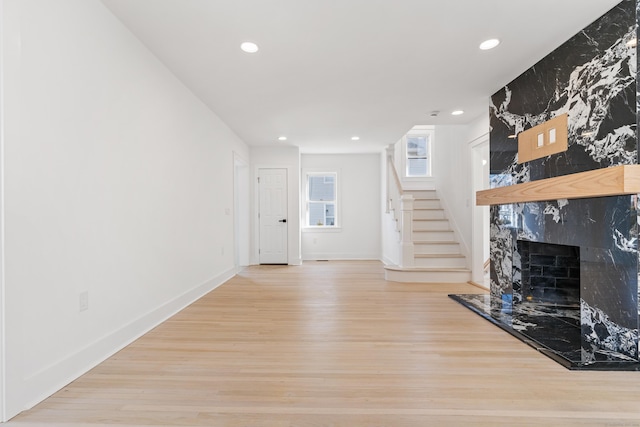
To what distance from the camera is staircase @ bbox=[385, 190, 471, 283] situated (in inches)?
190

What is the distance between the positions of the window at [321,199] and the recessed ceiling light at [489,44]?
5106 millimetres

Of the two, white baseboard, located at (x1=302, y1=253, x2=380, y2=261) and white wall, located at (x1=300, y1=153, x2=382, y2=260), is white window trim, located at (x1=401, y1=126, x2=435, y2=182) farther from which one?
white baseboard, located at (x1=302, y1=253, x2=380, y2=261)

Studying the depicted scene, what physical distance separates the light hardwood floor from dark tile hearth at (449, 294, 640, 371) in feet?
0.26

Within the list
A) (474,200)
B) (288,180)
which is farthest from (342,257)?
(474,200)

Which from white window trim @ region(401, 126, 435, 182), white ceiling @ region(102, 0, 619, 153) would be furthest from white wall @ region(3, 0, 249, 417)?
white window trim @ region(401, 126, 435, 182)

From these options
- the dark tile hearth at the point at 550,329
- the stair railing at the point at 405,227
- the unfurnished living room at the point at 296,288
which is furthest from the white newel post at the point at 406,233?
the dark tile hearth at the point at 550,329

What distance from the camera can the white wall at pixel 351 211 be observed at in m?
7.65

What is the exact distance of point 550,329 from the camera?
2.73 m

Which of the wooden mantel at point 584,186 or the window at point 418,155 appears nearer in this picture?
the wooden mantel at point 584,186

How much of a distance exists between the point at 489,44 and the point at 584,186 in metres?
1.40

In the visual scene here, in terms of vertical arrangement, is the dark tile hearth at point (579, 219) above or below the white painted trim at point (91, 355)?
above

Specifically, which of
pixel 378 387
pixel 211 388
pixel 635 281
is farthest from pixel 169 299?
pixel 635 281

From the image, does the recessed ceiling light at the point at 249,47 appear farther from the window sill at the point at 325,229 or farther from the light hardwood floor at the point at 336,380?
the window sill at the point at 325,229

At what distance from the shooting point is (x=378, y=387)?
187cm
